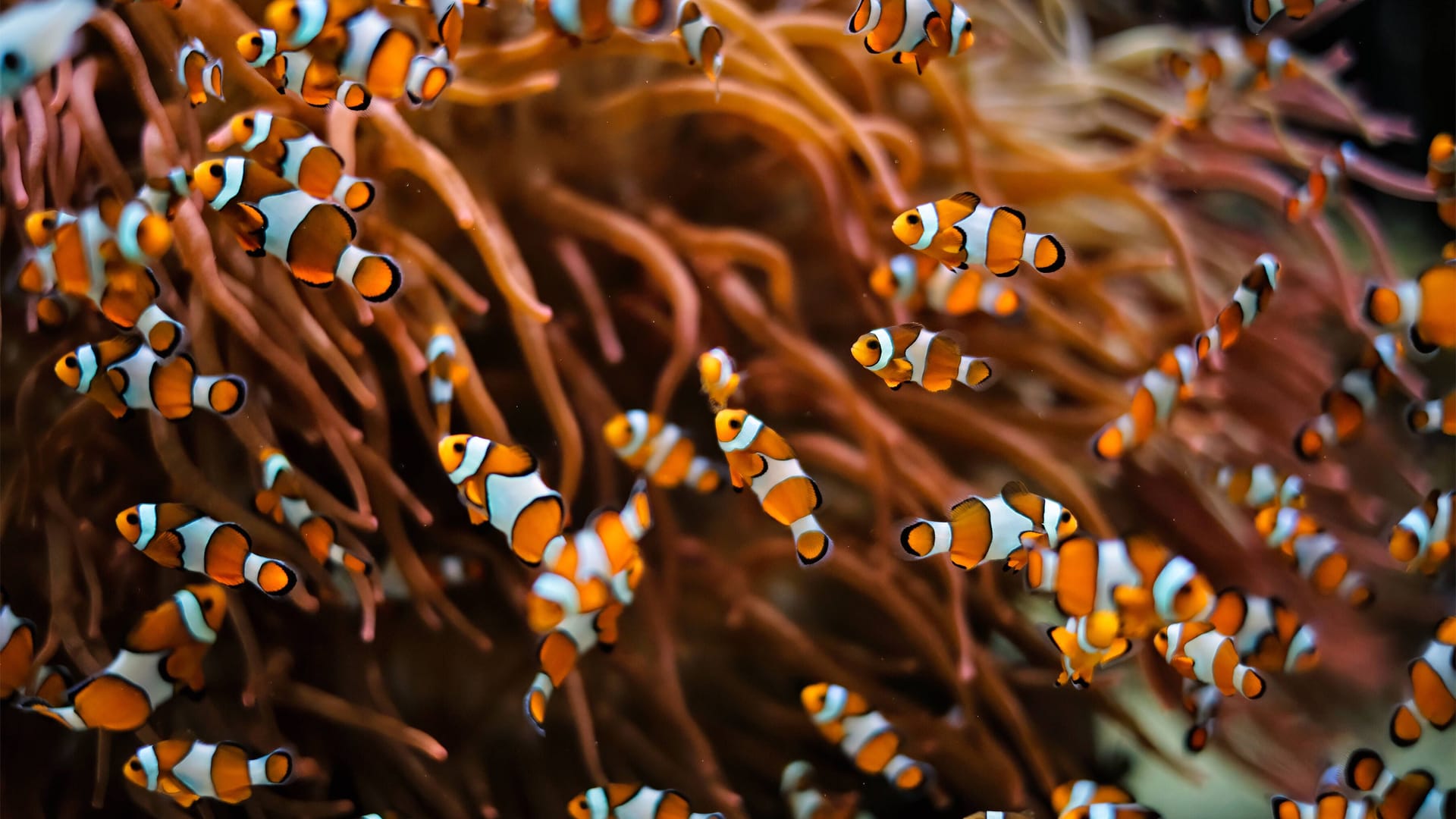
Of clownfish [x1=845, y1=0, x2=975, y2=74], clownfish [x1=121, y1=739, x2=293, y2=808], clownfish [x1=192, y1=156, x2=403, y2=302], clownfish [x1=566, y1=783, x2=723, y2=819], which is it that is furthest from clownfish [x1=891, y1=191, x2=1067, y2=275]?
clownfish [x1=121, y1=739, x2=293, y2=808]

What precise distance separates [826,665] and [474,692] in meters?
0.37

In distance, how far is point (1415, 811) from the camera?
33.6 inches

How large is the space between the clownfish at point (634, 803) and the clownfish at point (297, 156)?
21.4 inches

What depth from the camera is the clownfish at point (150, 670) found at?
2.45ft

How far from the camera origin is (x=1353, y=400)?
1.10 metres


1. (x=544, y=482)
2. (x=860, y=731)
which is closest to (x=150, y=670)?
(x=544, y=482)

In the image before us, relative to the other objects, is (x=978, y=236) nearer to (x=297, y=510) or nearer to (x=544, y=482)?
(x=544, y=482)

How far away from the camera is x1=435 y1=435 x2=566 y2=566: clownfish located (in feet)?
2.26

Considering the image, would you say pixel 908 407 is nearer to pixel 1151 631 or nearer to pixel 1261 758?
pixel 1151 631

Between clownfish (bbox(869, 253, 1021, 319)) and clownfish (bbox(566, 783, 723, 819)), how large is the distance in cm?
53

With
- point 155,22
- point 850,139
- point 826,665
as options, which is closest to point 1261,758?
point 826,665

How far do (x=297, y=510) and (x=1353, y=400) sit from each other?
1175 mm

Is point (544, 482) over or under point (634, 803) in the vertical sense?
over

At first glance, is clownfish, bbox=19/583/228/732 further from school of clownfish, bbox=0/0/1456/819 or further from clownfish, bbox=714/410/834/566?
clownfish, bbox=714/410/834/566
